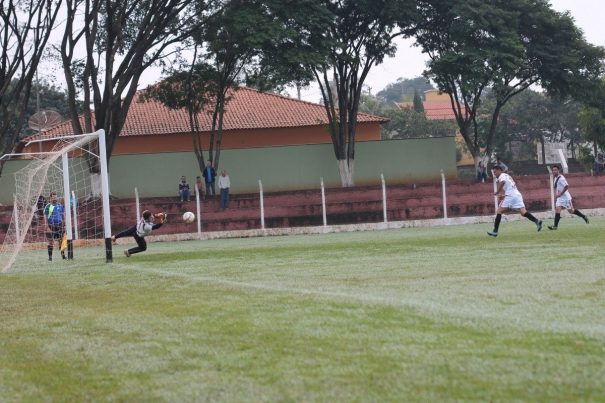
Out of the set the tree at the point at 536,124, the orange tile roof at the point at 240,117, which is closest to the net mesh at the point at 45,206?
the orange tile roof at the point at 240,117

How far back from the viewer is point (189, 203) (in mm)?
40000

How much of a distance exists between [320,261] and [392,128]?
76593 millimetres

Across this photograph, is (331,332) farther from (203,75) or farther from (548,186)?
(203,75)

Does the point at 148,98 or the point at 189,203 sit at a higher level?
the point at 148,98

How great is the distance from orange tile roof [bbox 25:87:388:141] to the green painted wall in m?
7.38

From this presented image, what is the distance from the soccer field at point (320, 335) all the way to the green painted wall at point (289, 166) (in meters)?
32.9

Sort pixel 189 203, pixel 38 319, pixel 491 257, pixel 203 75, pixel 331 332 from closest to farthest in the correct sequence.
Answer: pixel 331 332 → pixel 38 319 → pixel 491 257 → pixel 189 203 → pixel 203 75

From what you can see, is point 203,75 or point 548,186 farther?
point 203,75

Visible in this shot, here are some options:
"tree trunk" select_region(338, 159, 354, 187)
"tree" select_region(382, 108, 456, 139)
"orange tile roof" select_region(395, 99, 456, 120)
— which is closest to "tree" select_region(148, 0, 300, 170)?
"tree trunk" select_region(338, 159, 354, 187)

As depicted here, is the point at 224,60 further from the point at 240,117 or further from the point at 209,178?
the point at 240,117

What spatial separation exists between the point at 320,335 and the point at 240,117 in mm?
53716

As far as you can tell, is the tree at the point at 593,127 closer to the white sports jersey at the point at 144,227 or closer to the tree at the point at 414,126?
the tree at the point at 414,126

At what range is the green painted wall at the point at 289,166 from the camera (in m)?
49.8

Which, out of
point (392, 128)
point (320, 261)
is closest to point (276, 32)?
point (320, 261)
